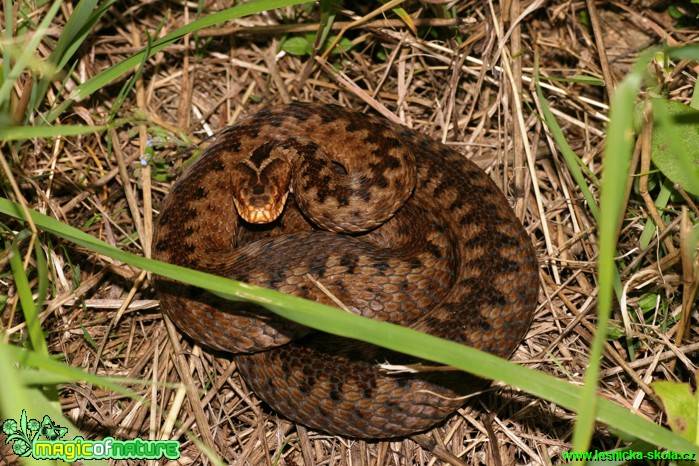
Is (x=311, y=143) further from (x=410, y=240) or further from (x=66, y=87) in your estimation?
(x=66, y=87)

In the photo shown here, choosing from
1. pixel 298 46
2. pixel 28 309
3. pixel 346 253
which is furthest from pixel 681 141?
pixel 28 309

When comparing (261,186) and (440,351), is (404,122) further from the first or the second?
(440,351)

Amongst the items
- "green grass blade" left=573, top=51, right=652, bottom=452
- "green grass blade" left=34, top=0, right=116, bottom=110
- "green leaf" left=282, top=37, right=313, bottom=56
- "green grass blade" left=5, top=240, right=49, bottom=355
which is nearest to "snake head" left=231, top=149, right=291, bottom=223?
"green leaf" left=282, top=37, right=313, bottom=56

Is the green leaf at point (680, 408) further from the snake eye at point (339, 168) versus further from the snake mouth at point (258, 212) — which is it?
the snake eye at point (339, 168)

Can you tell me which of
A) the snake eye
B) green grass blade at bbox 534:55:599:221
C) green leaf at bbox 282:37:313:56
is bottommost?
the snake eye

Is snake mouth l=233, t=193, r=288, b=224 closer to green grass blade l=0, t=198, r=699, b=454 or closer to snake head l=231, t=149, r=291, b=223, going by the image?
snake head l=231, t=149, r=291, b=223

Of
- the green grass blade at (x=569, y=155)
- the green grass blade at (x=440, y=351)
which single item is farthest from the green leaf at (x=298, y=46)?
the green grass blade at (x=440, y=351)
